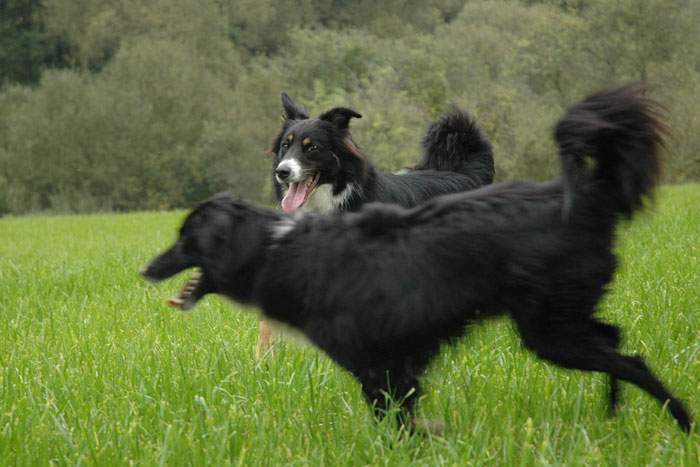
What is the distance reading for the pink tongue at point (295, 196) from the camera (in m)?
5.68

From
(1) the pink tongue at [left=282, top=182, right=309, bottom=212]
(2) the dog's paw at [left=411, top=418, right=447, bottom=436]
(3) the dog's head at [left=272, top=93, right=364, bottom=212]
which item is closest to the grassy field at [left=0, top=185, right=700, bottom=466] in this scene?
(2) the dog's paw at [left=411, top=418, right=447, bottom=436]

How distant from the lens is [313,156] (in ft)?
18.9

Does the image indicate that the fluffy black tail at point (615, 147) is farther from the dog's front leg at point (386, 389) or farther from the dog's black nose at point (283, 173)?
the dog's black nose at point (283, 173)

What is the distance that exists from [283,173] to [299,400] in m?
2.51

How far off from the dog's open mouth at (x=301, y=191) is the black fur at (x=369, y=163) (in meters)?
0.05

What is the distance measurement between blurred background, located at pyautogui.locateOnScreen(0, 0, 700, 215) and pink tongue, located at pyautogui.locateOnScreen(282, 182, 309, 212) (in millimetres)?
20686

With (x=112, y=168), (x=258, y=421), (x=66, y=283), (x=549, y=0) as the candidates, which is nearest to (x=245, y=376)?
(x=258, y=421)

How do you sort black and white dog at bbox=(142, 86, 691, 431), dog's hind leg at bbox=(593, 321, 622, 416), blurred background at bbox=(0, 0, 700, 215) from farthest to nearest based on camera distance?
blurred background at bbox=(0, 0, 700, 215), dog's hind leg at bbox=(593, 321, 622, 416), black and white dog at bbox=(142, 86, 691, 431)

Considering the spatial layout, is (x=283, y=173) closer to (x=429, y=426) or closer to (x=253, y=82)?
(x=429, y=426)

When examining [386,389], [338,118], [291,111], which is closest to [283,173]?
[338,118]

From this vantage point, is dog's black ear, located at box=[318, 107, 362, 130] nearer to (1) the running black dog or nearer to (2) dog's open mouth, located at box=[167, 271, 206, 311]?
(1) the running black dog

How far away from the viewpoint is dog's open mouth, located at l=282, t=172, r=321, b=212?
5686mm

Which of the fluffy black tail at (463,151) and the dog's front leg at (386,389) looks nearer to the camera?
the dog's front leg at (386,389)

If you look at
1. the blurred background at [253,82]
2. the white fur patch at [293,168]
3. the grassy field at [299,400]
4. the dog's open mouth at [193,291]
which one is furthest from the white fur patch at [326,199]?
the blurred background at [253,82]
